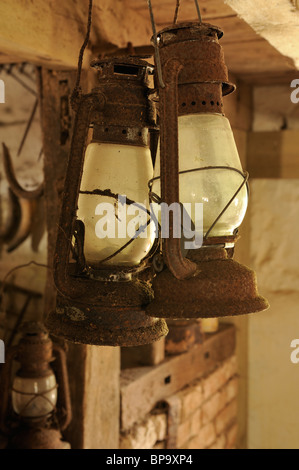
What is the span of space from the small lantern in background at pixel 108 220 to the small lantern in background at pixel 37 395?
3.43ft

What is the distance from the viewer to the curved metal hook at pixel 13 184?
2283mm

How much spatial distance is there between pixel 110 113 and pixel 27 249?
165 cm

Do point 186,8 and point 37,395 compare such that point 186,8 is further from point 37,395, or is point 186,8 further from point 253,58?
point 37,395

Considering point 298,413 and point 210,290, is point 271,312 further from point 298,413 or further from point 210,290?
point 210,290

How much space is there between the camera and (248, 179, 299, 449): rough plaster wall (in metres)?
3.53

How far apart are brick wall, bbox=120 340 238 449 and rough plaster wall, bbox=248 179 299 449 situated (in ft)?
0.71

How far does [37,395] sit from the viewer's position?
5.98 feet

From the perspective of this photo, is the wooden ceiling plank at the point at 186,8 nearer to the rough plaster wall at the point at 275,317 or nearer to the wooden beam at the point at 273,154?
the wooden beam at the point at 273,154

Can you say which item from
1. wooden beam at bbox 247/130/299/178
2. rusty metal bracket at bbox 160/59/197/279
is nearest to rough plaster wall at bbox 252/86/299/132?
wooden beam at bbox 247/130/299/178

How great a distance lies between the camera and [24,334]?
184 centimetres

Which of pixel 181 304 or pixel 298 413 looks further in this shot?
pixel 298 413

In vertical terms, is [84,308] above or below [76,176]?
below

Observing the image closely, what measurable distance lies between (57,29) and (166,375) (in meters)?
1.68

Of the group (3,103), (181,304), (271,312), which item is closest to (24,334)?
(3,103)
